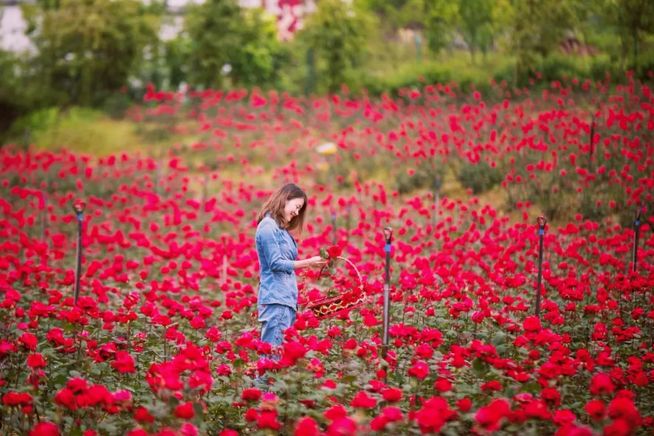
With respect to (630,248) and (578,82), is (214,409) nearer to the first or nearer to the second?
(630,248)

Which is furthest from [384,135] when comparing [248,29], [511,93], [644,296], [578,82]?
[248,29]

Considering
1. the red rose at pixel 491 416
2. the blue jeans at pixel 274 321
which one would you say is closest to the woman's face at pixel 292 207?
the blue jeans at pixel 274 321

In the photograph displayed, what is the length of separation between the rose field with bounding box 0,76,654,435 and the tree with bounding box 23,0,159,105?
170 cm

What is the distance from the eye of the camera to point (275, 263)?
4.10 meters

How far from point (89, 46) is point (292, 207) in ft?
64.9

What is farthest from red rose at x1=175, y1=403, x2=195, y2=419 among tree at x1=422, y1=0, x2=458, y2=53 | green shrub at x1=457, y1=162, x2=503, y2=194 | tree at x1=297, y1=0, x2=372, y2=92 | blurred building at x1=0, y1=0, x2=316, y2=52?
blurred building at x1=0, y1=0, x2=316, y2=52

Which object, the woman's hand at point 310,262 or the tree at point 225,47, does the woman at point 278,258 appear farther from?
the tree at point 225,47

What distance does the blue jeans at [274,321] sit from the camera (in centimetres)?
420

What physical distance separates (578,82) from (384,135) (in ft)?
12.7

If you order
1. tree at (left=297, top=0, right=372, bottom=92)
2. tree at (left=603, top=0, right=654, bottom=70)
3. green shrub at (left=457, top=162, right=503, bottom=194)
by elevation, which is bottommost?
green shrub at (left=457, top=162, right=503, bottom=194)

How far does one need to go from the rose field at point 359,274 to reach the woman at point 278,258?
0.84 ft

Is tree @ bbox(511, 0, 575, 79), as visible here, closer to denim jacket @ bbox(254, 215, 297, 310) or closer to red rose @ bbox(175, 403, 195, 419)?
denim jacket @ bbox(254, 215, 297, 310)

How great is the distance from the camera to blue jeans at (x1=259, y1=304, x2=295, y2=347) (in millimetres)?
4199

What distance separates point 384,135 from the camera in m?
13.9
